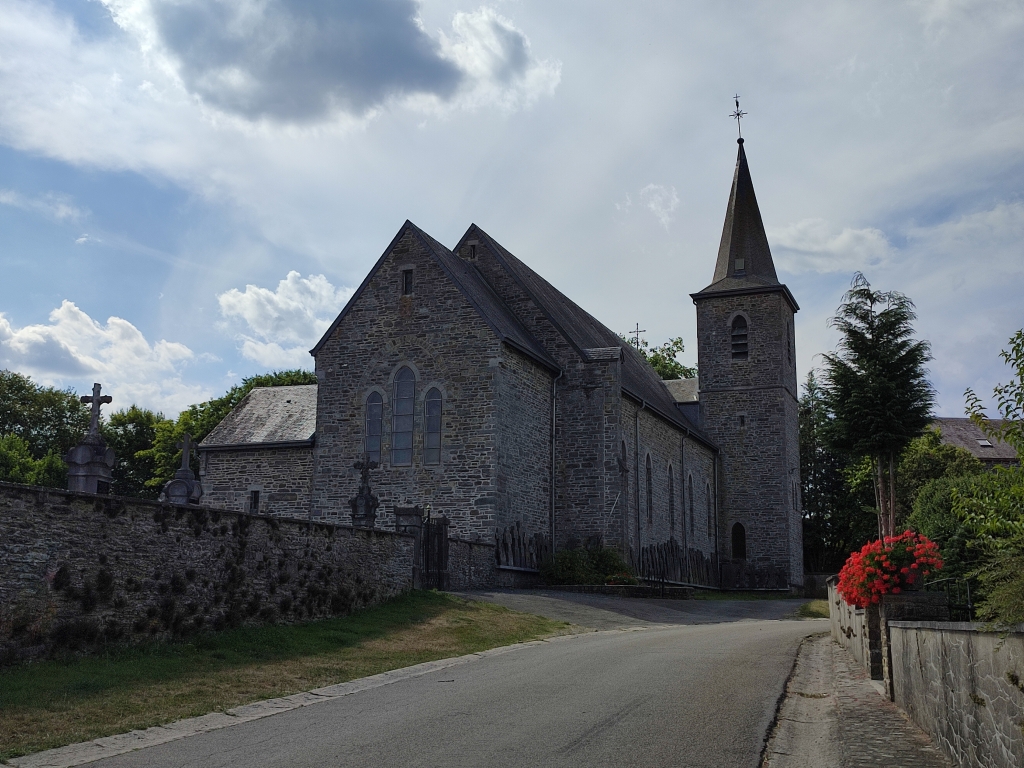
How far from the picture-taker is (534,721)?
8.83m

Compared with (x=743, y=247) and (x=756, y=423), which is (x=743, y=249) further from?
(x=756, y=423)

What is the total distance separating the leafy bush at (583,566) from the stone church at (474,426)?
583 mm

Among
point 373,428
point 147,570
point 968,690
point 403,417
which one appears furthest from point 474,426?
point 968,690

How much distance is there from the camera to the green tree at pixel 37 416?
5784 cm

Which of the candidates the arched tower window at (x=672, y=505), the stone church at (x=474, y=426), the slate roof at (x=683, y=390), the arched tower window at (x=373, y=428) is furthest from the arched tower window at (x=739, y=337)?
the arched tower window at (x=373, y=428)

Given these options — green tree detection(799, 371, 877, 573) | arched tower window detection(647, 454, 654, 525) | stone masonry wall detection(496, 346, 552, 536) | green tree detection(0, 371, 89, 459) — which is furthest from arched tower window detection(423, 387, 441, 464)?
green tree detection(0, 371, 89, 459)

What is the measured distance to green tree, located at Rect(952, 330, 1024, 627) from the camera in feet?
18.5

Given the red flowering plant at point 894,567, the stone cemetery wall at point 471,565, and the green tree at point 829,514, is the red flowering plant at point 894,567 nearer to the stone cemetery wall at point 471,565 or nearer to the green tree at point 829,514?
the stone cemetery wall at point 471,565

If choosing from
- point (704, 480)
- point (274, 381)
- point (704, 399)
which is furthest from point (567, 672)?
point (274, 381)

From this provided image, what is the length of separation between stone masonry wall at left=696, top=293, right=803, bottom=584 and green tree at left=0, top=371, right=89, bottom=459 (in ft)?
119

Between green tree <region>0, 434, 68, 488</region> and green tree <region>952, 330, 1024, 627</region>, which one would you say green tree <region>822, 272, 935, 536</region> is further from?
green tree <region>0, 434, 68, 488</region>

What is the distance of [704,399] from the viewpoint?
44188mm

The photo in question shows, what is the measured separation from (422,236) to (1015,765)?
25032 mm

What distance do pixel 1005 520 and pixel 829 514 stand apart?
49.7 metres
